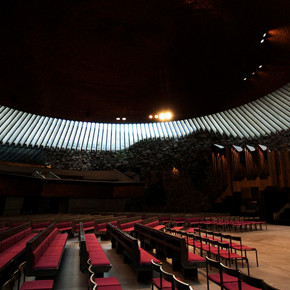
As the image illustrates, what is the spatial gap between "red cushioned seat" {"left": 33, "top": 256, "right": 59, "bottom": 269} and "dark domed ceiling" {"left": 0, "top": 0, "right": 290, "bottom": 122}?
7812mm

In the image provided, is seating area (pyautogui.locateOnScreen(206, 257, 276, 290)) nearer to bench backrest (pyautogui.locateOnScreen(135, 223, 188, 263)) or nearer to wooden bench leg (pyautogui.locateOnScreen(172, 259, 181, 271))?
bench backrest (pyautogui.locateOnScreen(135, 223, 188, 263))

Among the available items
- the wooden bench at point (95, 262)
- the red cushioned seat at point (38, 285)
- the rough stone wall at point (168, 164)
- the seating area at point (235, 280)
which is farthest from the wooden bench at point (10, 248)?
the rough stone wall at point (168, 164)

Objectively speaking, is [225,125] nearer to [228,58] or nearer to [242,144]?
[242,144]

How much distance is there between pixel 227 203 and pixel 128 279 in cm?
1675

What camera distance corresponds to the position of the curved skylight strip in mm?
19047

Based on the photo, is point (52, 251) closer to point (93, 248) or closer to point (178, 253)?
point (93, 248)

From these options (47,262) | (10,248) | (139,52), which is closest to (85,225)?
(10,248)

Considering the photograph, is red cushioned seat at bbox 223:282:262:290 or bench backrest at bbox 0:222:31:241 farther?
bench backrest at bbox 0:222:31:241

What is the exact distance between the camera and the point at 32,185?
1586cm

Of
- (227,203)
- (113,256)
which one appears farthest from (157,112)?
(113,256)

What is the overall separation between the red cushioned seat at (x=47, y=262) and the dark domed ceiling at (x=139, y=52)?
7812 mm

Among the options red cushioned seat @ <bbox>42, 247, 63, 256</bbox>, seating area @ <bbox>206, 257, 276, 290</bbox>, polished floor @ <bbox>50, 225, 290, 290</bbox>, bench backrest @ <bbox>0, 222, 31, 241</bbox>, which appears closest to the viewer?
seating area @ <bbox>206, 257, 276, 290</bbox>

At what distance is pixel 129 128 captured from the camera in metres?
27.5

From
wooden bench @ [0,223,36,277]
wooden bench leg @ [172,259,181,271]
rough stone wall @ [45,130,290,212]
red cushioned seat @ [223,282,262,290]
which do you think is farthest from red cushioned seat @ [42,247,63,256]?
rough stone wall @ [45,130,290,212]
